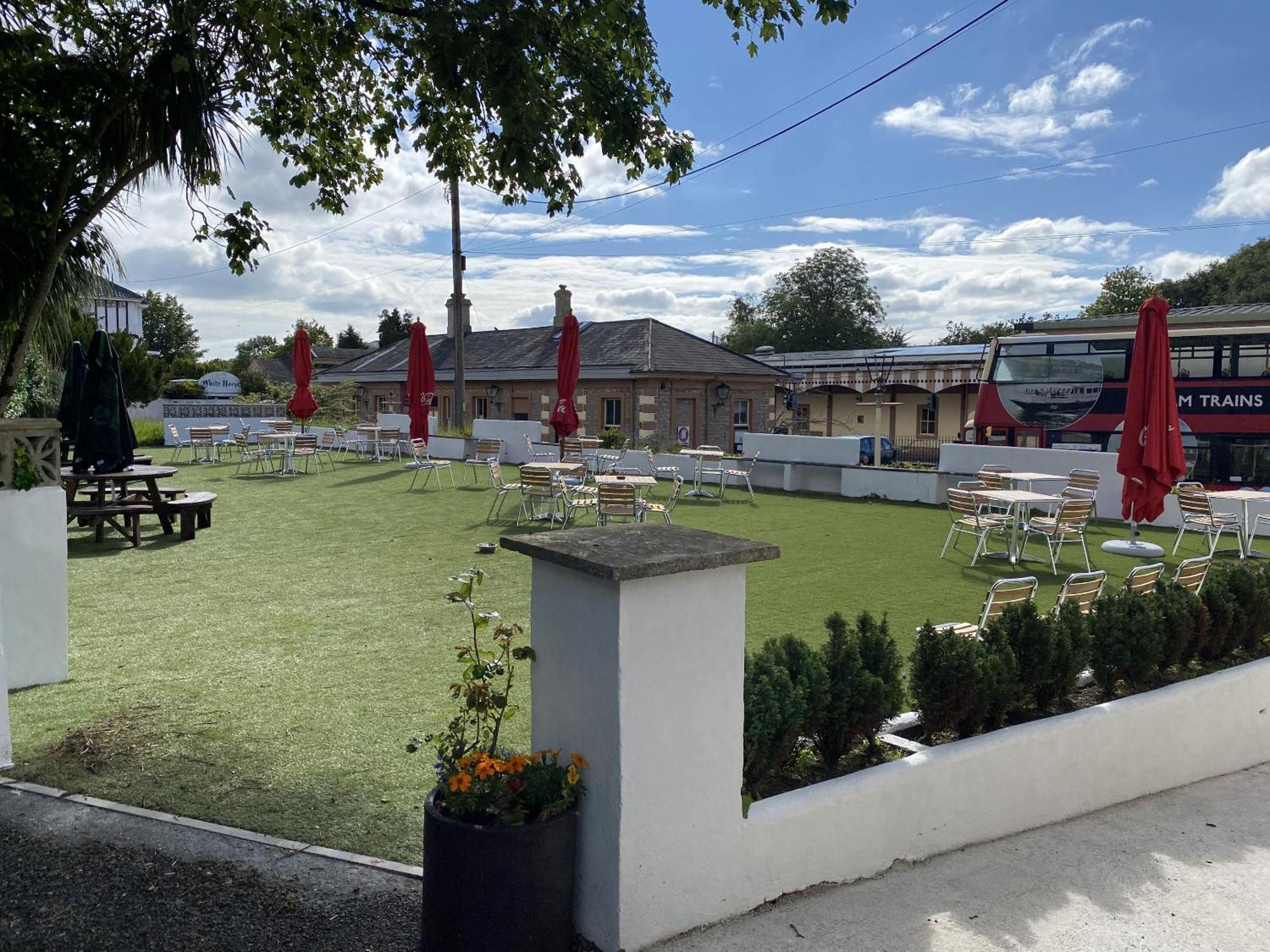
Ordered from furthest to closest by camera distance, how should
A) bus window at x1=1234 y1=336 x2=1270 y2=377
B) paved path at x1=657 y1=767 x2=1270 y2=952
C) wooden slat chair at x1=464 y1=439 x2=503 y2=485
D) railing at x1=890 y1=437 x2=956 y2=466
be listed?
railing at x1=890 y1=437 x2=956 y2=466
wooden slat chair at x1=464 y1=439 x2=503 y2=485
bus window at x1=1234 y1=336 x2=1270 y2=377
paved path at x1=657 y1=767 x2=1270 y2=952

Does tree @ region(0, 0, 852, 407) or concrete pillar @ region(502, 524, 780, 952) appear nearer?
concrete pillar @ region(502, 524, 780, 952)

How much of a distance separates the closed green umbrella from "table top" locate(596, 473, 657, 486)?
5.68 meters

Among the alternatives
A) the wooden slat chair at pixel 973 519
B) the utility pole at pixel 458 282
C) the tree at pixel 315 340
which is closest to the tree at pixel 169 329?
the tree at pixel 315 340

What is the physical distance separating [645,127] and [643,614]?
4259mm

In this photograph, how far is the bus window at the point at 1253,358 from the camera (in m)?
15.5

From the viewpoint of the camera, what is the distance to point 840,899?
3113 millimetres

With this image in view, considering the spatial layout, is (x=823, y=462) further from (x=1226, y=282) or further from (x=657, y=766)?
(x=1226, y=282)

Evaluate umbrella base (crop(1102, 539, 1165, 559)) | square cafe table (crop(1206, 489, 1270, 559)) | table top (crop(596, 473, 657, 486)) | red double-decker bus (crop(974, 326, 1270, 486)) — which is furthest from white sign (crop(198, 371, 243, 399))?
square cafe table (crop(1206, 489, 1270, 559))

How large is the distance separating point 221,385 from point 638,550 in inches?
2040

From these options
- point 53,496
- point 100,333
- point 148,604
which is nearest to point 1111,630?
point 53,496

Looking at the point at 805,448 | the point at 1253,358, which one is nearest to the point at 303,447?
the point at 805,448

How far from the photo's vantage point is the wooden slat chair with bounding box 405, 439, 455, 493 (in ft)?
55.7

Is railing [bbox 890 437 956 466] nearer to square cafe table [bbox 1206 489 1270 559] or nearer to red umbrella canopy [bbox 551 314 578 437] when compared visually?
red umbrella canopy [bbox 551 314 578 437]

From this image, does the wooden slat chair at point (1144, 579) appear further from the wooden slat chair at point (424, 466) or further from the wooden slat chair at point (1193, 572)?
the wooden slat chair at point (424, 466)
